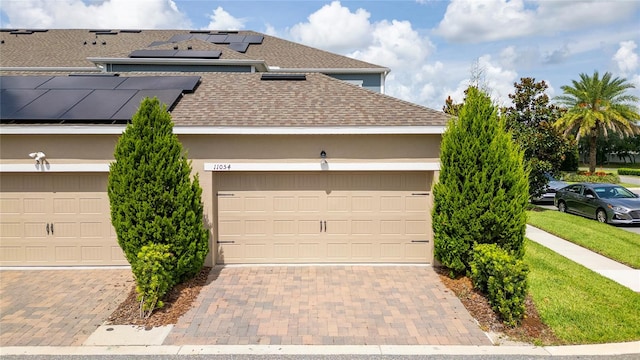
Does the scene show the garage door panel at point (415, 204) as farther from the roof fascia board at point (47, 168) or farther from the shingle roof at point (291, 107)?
the roof fascia board at point (47, 168)

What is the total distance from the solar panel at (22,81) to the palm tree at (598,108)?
34.4m

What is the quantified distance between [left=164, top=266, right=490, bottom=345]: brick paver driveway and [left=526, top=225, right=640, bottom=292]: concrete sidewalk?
4.03m

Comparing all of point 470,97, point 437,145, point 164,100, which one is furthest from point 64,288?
point 470,97

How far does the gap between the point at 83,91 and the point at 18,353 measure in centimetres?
713

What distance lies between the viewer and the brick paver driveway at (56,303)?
20.7 ft

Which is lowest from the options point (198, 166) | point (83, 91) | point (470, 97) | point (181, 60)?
point (198, 166)

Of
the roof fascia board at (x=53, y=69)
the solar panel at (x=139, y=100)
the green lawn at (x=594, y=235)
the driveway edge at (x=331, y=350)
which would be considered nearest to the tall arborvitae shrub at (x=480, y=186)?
the green lawn at (x=594, y=235)

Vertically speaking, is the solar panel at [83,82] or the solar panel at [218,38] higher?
the solar panel at [218,38]

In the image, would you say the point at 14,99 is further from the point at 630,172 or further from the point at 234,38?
the point at 630,172

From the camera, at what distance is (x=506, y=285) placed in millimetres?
6422

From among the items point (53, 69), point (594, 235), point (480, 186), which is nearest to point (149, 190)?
point (480, 186)

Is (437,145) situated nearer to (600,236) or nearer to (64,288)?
(600,236)

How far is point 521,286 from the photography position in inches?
253

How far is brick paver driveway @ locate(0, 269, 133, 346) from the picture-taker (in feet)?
20.7
